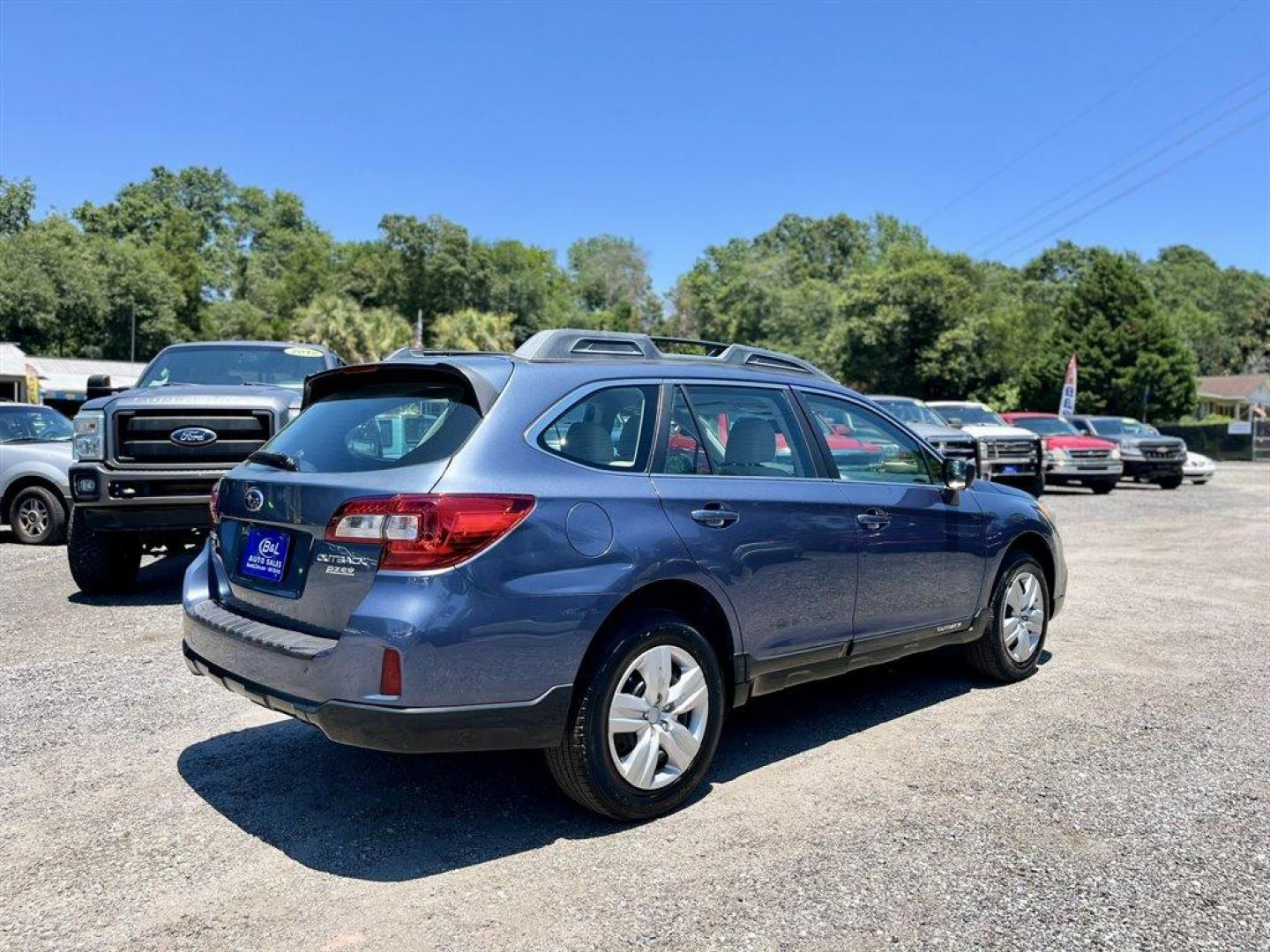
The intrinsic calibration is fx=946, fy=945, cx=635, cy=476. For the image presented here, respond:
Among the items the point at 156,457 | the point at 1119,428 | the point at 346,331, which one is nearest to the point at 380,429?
the point at 156,457

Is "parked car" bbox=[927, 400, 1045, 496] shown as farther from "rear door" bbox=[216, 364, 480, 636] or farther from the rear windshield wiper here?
the rear windshield wiper

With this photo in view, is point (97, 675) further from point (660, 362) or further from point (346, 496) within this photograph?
point (660, 362)

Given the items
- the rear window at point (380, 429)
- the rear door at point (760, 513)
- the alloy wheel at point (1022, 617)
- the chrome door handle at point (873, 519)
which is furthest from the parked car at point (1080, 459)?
the rear window at point (380, 429)

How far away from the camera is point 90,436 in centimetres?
710

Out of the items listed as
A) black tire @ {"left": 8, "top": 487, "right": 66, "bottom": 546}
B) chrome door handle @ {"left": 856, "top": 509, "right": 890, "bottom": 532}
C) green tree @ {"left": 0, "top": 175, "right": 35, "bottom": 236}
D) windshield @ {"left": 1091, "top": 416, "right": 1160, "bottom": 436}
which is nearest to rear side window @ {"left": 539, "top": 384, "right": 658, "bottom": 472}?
chrome door handle @ {"left": 856, "top": 509, "right": 890, "bottom": 532}

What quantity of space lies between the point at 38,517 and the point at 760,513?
1084 centimetres

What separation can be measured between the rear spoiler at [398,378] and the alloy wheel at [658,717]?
1.15 metres

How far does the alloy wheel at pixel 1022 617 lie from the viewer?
18.2 feet

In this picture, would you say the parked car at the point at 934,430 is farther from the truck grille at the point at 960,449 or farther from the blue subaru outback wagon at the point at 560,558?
the blue subaru outback wagon at the point at 560,558

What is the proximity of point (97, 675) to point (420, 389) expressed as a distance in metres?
3.40

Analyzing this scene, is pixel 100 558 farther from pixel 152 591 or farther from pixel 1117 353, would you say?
pixel 1117 353

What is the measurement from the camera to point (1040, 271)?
99.1 metres

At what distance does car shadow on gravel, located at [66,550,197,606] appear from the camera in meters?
7.80

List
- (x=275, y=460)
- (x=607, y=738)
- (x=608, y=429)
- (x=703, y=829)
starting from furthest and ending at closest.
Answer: (x=275, y=460) < (x=608, y=429) < (x=703, y=829) < (x=607, y=738)
